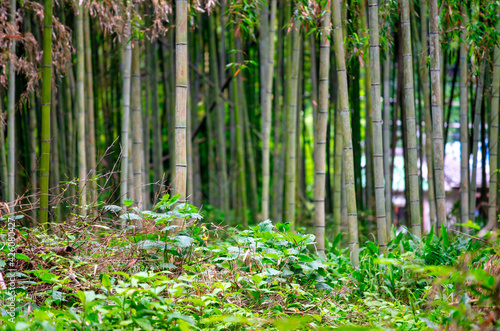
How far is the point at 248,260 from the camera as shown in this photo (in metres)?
2.13

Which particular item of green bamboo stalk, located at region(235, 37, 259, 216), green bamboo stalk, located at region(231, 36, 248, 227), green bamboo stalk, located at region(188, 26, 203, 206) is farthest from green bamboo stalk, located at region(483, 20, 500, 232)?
green bamboo stalk, located at region(188, 26, 203, 206)

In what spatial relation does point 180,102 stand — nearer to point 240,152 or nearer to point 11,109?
point 11,109

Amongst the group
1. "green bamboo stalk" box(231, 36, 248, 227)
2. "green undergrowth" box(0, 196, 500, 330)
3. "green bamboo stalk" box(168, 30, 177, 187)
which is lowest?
"green undergrowth" box(0, 196, 500, 330)

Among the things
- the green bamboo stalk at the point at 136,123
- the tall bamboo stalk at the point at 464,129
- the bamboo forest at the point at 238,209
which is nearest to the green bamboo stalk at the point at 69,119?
the bamboo forest at the point at 238,209

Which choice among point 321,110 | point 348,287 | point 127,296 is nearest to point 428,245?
point 348,287

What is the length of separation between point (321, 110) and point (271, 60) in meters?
0.75

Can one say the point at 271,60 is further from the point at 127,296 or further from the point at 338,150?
the point at 127,296

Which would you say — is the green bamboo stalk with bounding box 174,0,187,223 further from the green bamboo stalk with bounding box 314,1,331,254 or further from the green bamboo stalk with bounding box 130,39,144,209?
the green bamboo stalk with bounding box 130,39,144,209

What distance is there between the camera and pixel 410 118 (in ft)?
9.30

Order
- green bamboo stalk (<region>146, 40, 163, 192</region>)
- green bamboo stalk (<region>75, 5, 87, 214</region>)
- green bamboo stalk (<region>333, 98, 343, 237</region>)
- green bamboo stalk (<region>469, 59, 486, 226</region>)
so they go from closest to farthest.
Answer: green bamboo stalk (<region>75, 5, 87, 214</region>) < green bamboo stalk (<region>333, 98, 343, 237</region>) < green bamboo stalk (<region>469, 59, 486, 226</region>) < green bamboo stalk (<region>146, 40, 163, 192</region>)

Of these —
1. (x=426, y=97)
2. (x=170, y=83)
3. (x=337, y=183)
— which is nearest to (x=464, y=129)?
(x=426, y=97)

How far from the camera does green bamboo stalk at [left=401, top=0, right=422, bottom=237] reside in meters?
2.76

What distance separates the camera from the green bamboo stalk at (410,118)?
9.06 feet

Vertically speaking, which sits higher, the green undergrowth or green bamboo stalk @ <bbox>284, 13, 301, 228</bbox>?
green bamboo stalk @ <bbox>284, 13, 301, 228</bbox>
